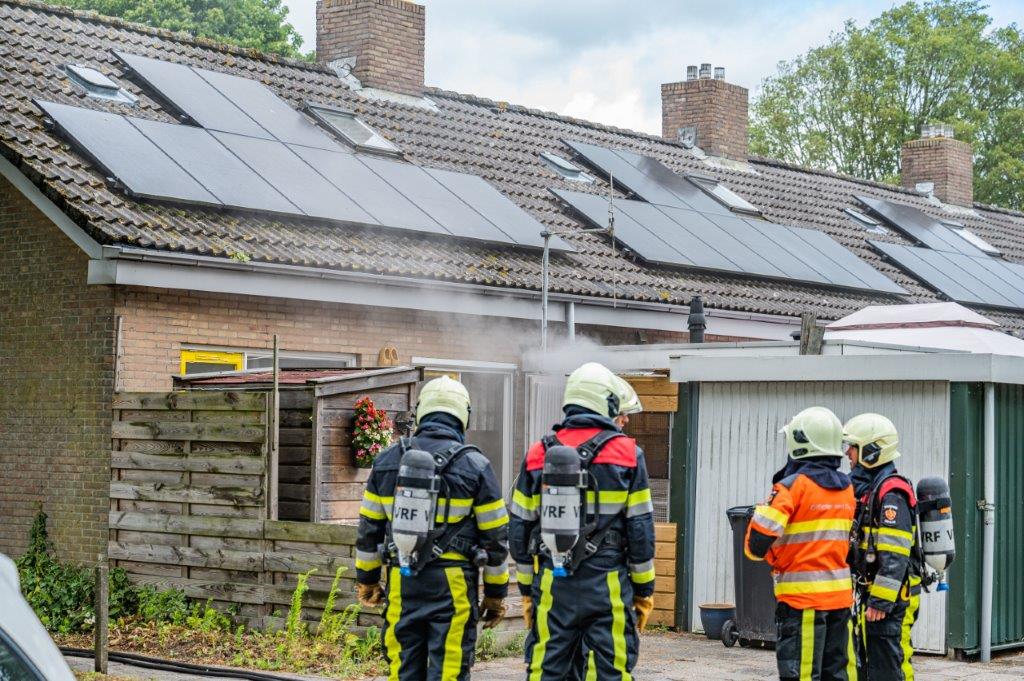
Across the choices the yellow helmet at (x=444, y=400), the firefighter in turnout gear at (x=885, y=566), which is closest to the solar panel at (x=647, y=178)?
the firefighter in turnout gear at (x=885, y=566)

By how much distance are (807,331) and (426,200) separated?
4640mm

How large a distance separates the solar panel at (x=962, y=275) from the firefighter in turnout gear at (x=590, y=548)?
1524 centimetres

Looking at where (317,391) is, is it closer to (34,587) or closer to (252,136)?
(34,587)

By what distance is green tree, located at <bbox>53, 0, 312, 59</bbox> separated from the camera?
132ft

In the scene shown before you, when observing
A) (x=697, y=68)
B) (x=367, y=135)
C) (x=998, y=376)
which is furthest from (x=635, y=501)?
(x=697, y=68)

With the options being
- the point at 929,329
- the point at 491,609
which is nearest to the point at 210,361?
the point at 491,609

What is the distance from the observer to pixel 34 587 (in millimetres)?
12734

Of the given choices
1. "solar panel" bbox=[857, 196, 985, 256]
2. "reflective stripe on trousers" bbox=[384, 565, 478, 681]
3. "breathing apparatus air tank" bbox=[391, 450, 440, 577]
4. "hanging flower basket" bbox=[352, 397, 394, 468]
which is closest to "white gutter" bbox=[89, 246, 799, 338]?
"hanging flower basket" bbox=[352, 397, 394, 468]

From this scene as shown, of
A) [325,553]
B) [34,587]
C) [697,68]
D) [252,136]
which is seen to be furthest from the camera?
[697,68]

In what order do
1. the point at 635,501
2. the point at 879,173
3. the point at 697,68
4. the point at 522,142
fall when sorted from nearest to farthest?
the point at 635,501 < the point at 522,142 < the point at 697,68 < the point at 879,173

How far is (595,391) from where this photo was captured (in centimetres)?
756

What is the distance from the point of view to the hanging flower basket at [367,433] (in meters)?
12.0

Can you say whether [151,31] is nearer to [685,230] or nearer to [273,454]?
[685,230]

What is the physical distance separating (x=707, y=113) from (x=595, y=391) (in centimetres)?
1868
